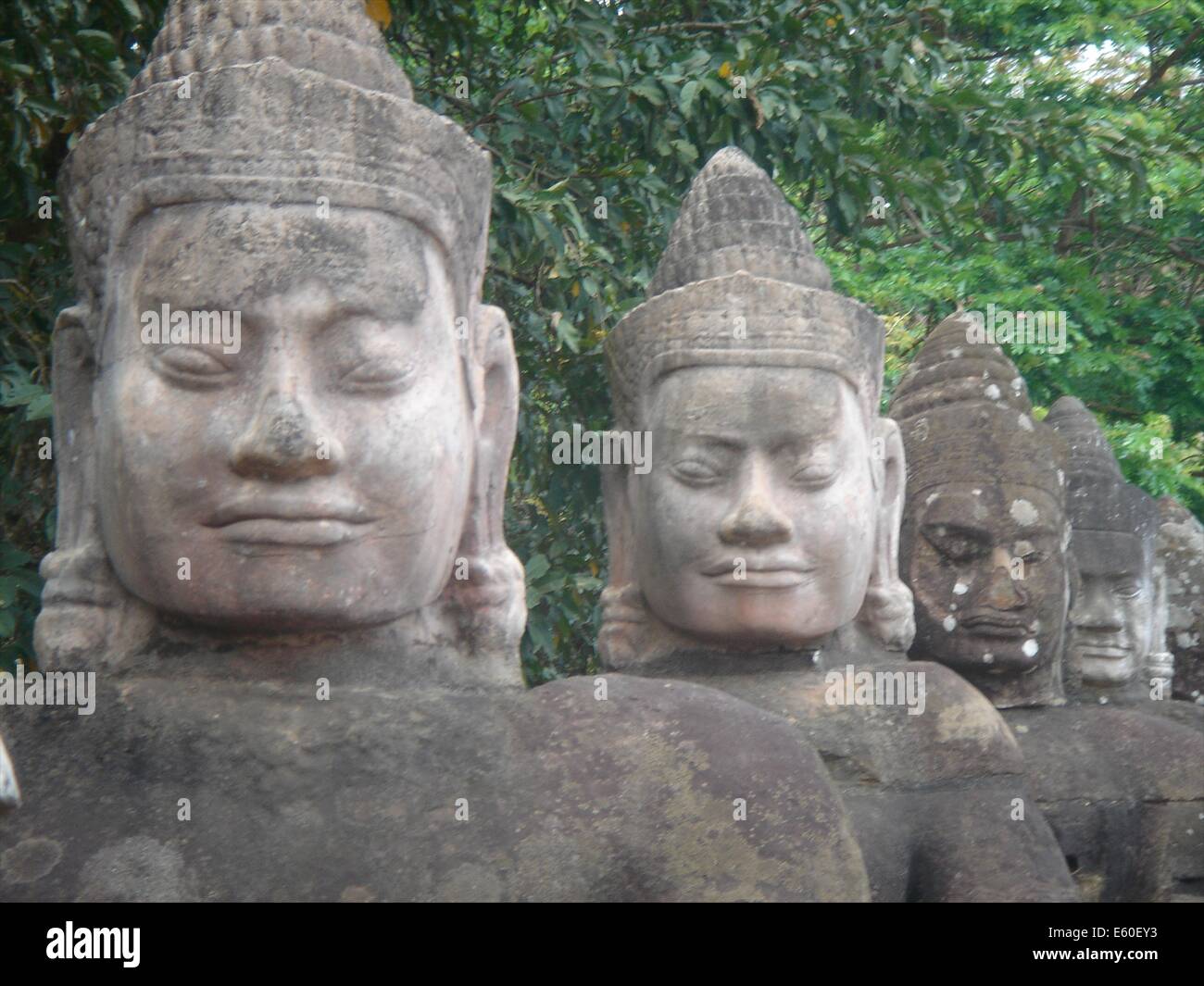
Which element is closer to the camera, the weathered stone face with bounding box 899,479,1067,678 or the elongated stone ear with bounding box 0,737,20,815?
the elongated stone ear with bounding box 0,737,20,815

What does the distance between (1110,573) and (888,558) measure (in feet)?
6.56

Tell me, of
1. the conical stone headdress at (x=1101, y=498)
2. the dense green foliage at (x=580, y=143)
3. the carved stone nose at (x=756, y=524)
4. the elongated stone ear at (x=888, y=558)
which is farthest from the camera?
the conical stone headdress at (x=1101, y=498)

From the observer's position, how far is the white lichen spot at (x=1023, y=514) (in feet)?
19.9

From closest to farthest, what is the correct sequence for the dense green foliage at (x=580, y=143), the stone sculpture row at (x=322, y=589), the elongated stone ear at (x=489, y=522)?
the stone sculpture row at (x=322, y=589), the elongated stone ear at (x=489, y=522), the dense green foliage at (x=580, y=143)

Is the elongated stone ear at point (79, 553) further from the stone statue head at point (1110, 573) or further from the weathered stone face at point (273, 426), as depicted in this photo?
the stone statue head at point (1110, 573)

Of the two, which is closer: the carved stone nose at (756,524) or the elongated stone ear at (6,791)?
the elongated stone ear at (6,791)

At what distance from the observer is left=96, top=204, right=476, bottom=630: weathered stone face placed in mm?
3510

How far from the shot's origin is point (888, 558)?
559cm

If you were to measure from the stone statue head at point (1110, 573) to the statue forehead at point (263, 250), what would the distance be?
424 cm

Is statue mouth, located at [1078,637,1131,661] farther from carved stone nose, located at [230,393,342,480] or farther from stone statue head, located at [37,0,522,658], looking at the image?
carved stone nose, located at [230,393,342,480]

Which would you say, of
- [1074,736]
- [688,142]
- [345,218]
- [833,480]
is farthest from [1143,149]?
[345,218]

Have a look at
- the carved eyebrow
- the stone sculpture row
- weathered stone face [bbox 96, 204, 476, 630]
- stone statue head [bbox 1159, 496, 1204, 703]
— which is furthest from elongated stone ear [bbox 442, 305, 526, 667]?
stone statue head [bbox 1159, 496, 1204, 703]

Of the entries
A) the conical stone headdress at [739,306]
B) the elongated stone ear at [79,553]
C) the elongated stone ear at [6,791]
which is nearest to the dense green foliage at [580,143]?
the conical stone headdress at [739,306]
